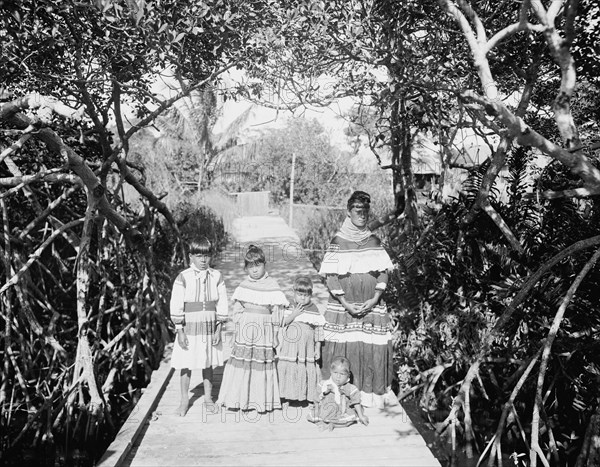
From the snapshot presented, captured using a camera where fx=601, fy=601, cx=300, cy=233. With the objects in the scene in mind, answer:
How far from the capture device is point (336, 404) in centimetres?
426

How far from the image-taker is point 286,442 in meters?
4.03

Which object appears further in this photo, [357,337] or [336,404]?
[357,337]

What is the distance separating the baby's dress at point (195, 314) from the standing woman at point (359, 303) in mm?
848

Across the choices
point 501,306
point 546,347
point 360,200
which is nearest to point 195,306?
point 360,200

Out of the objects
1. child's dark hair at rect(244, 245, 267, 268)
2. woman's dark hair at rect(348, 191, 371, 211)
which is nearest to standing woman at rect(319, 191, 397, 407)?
woman's dark hair at rect(348, 191, 371, 211)

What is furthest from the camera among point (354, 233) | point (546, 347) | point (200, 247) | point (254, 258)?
point (354, 233)

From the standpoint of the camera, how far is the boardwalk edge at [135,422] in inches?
145

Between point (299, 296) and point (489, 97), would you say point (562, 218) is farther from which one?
point (299, 296)

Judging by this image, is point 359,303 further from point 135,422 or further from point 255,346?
point 135,422

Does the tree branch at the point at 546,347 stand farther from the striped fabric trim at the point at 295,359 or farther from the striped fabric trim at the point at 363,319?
the striped fabric trim at the point at 295,359

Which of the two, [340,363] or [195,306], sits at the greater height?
[195,306]

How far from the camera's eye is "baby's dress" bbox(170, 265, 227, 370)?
14.1 ft

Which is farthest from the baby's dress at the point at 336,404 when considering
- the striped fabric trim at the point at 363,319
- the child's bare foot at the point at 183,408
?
the child's bare foot at the point at 183,408

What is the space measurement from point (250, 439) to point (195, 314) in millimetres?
954
